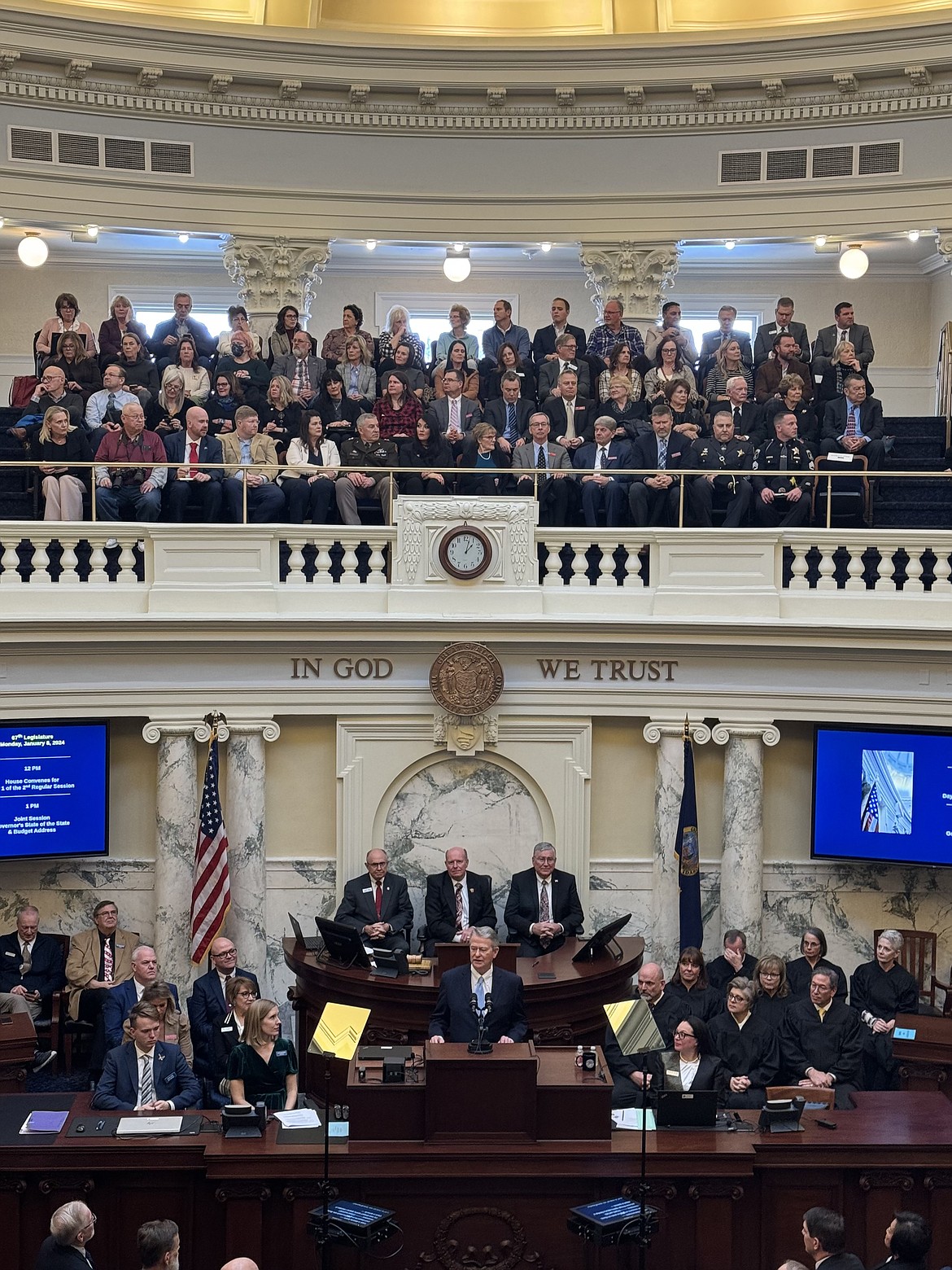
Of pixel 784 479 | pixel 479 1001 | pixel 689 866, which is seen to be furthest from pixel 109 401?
pixel 479 1001

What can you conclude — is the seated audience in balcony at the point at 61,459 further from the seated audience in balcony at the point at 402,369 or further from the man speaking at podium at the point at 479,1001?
the man speaking at podium at the point at 479,1001

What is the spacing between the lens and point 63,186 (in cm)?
1538

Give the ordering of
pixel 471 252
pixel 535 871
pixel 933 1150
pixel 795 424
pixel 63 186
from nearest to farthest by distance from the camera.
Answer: pixel 933 1150 → pixel 535 871 → pixel 795 424 → pixel 63 186 → pixel 471 252

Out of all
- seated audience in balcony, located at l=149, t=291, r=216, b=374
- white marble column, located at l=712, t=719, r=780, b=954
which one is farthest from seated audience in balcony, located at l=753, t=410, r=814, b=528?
seated audience in balcony, located at l=149, t=291, r=216, b=374

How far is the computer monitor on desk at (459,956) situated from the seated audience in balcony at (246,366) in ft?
18.1

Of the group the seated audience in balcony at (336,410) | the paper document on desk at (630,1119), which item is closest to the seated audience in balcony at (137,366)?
the seated audience in balcony at (336,410)

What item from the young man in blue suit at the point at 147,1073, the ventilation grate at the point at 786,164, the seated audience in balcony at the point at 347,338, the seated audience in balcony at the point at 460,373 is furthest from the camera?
the ventilation grate at the point at 786,164

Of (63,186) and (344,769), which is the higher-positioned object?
(63,186)

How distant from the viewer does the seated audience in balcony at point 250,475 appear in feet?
40.8

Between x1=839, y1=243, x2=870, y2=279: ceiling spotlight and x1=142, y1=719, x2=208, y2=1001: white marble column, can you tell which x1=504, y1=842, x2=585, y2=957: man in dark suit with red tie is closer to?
x1=142, y1=719, x2=208, y2=1001: white marble column

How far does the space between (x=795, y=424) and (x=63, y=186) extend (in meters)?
7.20

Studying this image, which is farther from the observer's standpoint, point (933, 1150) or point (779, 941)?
point (779, 941)

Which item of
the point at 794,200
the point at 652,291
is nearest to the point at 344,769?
the point at 652,291

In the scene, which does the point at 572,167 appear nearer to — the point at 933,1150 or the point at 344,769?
the point at 344,769
